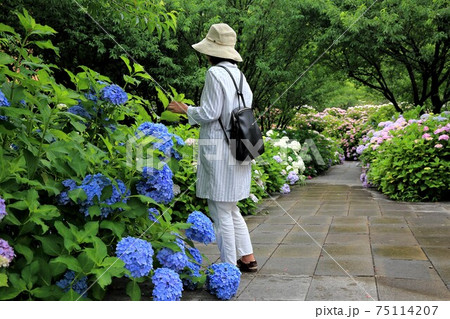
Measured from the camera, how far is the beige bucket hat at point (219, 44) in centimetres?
357

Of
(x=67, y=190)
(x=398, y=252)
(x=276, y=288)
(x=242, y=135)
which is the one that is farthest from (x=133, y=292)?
(x=398, y=252)

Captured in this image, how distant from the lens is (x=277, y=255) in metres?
4.33

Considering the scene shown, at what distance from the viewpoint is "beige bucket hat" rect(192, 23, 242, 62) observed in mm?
3568

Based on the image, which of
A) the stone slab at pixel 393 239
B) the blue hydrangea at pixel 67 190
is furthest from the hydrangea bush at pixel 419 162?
the blue hydrangea at pixel 67 190

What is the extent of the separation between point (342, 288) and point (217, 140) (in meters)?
1.35

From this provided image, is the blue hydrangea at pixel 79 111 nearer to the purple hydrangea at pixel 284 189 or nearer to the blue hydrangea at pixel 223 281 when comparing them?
the blue hydrangea at pixel 223 281

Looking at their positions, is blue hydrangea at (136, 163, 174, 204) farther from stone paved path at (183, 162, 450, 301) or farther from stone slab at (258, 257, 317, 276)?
stone slab at (258, 257, 317, 276)

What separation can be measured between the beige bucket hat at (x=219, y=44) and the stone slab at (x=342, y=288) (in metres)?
1.75

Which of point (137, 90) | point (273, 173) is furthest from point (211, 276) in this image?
point (137, 90)

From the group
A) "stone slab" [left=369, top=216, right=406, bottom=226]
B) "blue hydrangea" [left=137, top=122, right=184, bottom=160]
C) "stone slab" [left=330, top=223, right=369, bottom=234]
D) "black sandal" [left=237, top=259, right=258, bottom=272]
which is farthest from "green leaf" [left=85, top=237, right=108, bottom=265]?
"stone slab" [left=369, top=216, right=406, bottom=226]

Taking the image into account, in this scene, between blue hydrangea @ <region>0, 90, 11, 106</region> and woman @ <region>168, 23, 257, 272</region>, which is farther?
woman @ <region>168, 23, 257, 272</region>

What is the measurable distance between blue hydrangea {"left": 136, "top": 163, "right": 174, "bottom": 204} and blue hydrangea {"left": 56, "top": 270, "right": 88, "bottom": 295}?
0.59 metres

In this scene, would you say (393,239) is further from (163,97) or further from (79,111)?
(79,111)

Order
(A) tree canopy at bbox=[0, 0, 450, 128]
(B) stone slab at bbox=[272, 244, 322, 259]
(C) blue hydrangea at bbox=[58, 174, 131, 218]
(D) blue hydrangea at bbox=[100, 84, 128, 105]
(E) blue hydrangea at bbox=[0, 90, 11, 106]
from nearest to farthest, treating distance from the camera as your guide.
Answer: (E) blue hydrangea at bbox=[0, 90, 11, 106] < (C) blue hydrangea at bbox=[58, 174, 131, 218] < (D) blue hydrangea at bbox=[100, 84, 128, 105] < (B) stone slab at bbox=[272, 244, 322, 259] < (A) tree canopy at bbox=[0, 0, 450, 128]
